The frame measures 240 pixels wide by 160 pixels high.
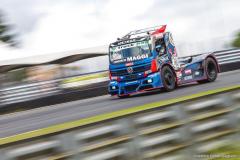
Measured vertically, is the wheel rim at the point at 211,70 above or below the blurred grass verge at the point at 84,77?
below

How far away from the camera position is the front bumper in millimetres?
17953

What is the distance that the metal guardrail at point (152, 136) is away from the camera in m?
5.50

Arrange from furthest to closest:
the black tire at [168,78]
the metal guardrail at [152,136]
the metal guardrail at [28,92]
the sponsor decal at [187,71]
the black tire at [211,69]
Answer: the metal guardrail at [28,92], the black tire at [211,69], the sponsor decal at [187,71], the black tire at [168,78], the metal guardrail at [152,136]

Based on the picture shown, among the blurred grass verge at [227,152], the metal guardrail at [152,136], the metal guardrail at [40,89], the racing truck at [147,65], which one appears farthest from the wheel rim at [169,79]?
the blurred grass verge at [227,152]

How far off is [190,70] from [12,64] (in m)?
9.75

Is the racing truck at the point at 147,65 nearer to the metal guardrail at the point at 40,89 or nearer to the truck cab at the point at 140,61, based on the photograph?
the truck cab at the point at 140,61

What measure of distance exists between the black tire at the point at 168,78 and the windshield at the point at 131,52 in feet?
2.34

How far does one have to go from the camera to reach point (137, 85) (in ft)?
59.7

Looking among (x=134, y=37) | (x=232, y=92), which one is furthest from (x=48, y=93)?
(x=232, y=92)

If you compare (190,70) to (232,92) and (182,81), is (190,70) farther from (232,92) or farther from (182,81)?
(232,92)

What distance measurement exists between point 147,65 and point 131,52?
2.29ft

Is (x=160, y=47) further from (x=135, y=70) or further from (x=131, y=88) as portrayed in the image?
(x=131, y=88)

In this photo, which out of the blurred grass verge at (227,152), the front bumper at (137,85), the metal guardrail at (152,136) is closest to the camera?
the metal guardrail at (152,136)

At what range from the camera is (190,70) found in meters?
19.1
